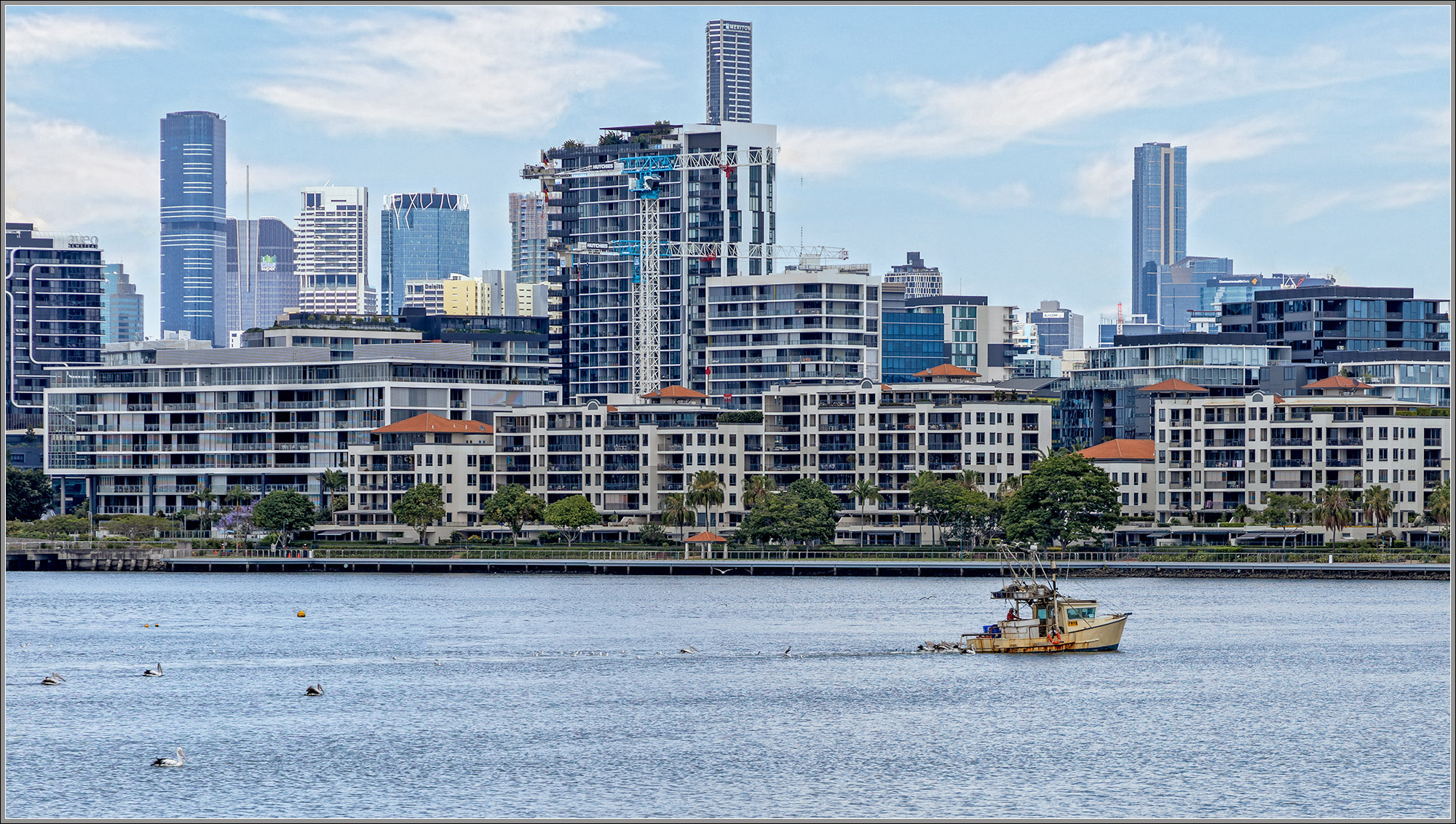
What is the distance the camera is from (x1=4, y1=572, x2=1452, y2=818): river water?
78.1 metres

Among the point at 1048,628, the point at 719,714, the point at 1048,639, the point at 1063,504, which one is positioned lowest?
the point at 719,714

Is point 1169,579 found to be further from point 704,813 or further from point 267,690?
point 704,813

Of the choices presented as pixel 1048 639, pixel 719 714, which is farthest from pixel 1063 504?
pixel 719 714

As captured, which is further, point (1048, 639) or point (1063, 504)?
point (1063, 504)

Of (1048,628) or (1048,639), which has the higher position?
(1048,628)

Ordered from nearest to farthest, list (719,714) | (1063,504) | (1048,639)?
1. (719,714)
2. (1048,639)
3. (1063,504)

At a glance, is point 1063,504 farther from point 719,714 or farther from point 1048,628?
point 719,714

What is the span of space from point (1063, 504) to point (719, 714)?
98.9 metres

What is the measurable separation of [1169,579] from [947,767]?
367ft

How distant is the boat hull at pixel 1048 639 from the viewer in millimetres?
123438

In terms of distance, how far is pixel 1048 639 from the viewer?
12350 centimetres

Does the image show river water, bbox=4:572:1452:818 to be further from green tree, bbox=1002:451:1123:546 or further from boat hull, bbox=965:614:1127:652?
green tree, bbox=1002:451:1123:546

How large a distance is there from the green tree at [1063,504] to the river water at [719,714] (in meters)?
32.9

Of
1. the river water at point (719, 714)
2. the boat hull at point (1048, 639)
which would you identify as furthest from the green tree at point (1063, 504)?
the boat hull at point (1048, 639)
